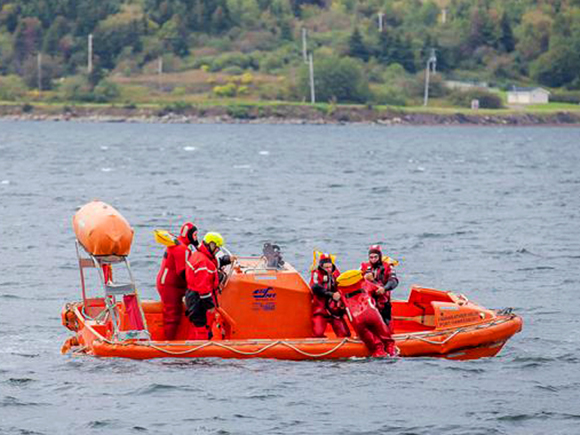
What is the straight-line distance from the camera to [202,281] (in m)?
19.5

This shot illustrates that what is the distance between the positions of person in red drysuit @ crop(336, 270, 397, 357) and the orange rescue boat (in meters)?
0.21

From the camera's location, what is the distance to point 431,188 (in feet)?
203

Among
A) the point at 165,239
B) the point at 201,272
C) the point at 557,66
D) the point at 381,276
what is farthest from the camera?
the point at 557,66

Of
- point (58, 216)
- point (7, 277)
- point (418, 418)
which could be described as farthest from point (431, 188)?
point (418, 418)

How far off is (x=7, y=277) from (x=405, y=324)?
10789 millimetres

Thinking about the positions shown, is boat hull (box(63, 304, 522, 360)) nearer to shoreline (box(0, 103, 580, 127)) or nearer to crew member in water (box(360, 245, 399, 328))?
crew member in water (box(360, 245, 399, 328))

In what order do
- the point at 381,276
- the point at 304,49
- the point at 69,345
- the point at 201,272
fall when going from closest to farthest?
the point at 201,272
the point at 381,276
the point at 69,345
the point at 304,49

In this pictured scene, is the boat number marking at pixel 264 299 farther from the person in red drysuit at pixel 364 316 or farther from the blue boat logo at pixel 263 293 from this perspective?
the person in red drysuit at pixel 364 316

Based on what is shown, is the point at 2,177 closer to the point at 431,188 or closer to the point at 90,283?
the point at 431,188

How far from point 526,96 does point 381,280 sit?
161 metres

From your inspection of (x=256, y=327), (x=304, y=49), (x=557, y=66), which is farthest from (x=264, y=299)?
(x=557, y=66)

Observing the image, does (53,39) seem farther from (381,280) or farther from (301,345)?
(301,345)

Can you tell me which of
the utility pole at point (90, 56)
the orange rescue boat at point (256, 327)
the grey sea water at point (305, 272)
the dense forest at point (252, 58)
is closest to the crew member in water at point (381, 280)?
the orange rescue boat at point (256, 327)

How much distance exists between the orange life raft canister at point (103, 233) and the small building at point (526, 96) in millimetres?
160570
